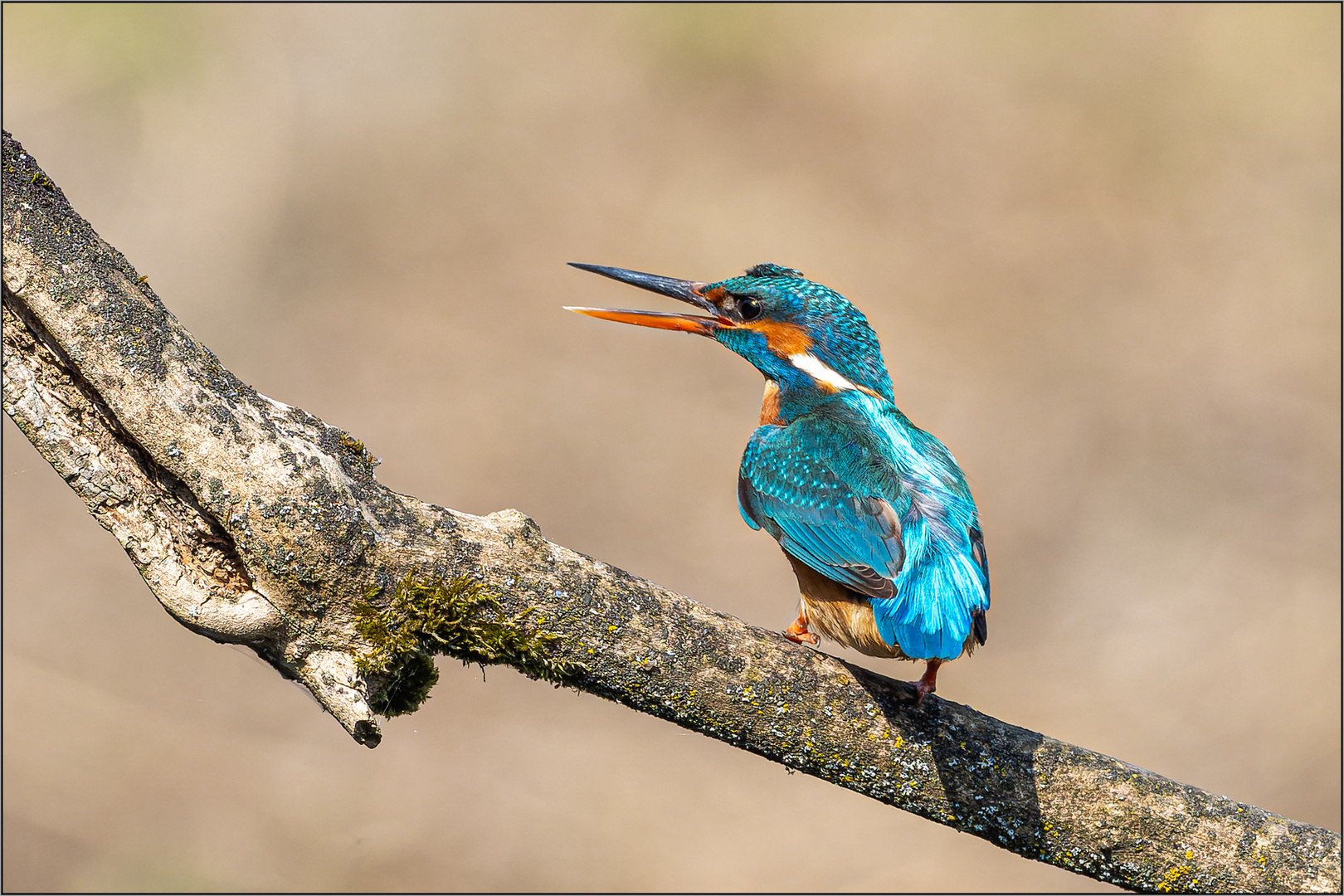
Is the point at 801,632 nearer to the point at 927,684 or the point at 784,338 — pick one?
the point at 927,684

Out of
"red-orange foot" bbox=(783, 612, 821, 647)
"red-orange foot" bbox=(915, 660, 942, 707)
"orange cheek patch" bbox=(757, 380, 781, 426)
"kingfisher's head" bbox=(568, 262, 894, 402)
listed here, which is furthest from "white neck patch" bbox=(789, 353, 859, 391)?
"red-orange foot" bbox=(915, 660, 942, 707)

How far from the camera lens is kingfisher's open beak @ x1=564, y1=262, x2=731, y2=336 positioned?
10.1 feet

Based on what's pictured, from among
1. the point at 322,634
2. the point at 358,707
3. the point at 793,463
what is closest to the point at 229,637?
the point at 322,634

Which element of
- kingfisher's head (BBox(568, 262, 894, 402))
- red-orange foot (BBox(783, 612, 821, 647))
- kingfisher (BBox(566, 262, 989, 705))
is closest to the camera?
kingfisher (BBox(566, 262, 989, 705))

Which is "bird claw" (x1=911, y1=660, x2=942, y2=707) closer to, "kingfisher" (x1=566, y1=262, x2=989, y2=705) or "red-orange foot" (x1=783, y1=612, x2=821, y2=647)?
"kingfisher" (x1=566, y1=262, x2=989, y2=705)

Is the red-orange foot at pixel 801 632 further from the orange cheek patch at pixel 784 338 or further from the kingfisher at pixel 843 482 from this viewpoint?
the orange cheek patch at pixel 784 338

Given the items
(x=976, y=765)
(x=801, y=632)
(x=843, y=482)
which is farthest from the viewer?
(x=801, y=632)

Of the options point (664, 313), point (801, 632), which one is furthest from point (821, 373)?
point (801, 632)

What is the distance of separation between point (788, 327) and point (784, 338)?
4 centimetres

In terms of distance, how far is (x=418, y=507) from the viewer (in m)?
2.05

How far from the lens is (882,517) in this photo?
2.44m

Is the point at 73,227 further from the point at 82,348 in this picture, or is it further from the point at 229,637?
the point at 229,637

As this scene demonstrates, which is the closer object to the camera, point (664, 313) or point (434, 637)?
point (434, 637)

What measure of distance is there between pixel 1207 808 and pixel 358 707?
201 cm
